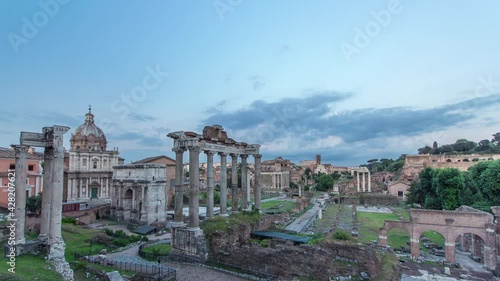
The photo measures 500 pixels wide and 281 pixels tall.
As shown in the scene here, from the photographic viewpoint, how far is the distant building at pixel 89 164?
50.5 metres

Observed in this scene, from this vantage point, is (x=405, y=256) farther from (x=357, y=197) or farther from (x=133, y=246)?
(x=357, y=197)

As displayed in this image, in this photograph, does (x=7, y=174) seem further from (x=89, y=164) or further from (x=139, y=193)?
(x=139, y=193)

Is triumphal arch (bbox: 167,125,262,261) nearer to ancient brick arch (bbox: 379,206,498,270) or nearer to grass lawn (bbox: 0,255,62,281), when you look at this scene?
grass lawn (bbox: 0,255,62,281)

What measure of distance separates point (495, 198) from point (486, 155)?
8660 centimetres

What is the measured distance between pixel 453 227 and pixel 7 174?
48673mm

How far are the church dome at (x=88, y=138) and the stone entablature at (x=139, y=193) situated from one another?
698 inches

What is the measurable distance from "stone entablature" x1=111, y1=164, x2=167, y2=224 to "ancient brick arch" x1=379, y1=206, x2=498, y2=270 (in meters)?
27.9

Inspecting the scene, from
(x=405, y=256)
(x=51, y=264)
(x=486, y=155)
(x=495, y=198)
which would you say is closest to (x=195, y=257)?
(x=51, y=264)

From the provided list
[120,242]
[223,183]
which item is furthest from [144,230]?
[223,183]

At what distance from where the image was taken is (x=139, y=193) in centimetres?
3897

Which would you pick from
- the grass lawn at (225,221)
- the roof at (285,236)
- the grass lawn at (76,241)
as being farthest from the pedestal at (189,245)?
the grass lawn at (76,241)

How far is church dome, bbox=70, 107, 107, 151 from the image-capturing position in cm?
5512

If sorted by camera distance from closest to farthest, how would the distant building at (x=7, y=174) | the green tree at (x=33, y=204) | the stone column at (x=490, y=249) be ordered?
the stone column at (x=490, y=249), the green tree at (x=33, y=204), the distant building at (x=7, y=174)

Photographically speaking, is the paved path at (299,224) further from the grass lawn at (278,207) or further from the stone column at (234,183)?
the stone column at (234,183)
